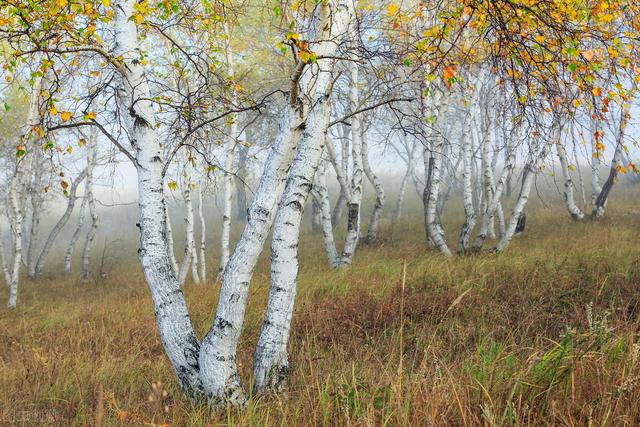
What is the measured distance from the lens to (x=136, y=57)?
3535 mm

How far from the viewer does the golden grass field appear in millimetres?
2289

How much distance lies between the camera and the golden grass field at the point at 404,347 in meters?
2.29

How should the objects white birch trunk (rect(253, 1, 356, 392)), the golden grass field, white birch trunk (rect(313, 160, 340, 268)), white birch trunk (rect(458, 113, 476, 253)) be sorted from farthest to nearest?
white birch trunk (rect(313, 160, 340, 268))
white birch trunk (rect(458, 113, 476, 253))
white birch trunk (rect(253, 1, 356, 392))
the golden grass field

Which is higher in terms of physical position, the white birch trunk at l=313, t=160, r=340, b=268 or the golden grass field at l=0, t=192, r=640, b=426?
the white birch trunk at l=313, t=160, r=340, b=268

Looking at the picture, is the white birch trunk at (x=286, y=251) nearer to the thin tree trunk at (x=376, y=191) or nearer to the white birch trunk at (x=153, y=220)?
the white birch trunk at (x=153, y=220)

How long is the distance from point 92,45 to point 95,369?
298 cm

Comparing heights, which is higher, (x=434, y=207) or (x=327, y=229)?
(x=434, y=207)

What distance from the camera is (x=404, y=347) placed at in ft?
14.4

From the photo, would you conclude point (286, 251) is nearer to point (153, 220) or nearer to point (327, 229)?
point (153, 220)

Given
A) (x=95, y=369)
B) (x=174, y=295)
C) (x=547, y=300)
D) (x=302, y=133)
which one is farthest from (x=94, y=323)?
(x=547, y=300)

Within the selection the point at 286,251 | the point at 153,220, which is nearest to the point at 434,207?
the point at 286,251

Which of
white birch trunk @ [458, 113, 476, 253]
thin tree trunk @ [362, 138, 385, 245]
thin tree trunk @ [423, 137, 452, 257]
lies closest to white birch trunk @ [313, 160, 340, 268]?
thin tree trunk @ [362, 138, 385, 245]

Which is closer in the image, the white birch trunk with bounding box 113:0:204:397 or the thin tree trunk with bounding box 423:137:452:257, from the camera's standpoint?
the white birch trunk with bounding box 113:0:204:397

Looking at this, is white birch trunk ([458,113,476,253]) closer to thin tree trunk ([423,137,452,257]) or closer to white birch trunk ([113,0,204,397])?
thin tree trunk ([423,137,452,257])
